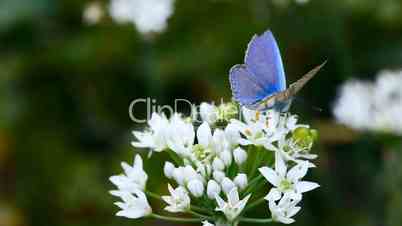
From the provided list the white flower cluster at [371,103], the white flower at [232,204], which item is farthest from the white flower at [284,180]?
the white flower cluster at [371,103]

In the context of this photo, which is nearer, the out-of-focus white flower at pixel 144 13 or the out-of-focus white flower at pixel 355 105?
the out-of-focus white flower at pixel 355 105

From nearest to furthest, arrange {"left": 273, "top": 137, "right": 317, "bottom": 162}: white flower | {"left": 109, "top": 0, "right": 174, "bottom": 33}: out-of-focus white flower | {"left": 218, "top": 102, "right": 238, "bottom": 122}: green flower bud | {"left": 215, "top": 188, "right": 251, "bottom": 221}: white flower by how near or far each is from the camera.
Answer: {"left": 215, "top": 188, "right": 251, "bottom": 221}: white flower, {"left": 273, "top": 137, "right": 317, "bottom": 162}: white flower, {"left": 218, "top": 102, "right": 238, "bottom": 122}: green flower bud, {"left": 109, "top": 0, "right": 174, "bottom": 33}: out-of-focus white flower

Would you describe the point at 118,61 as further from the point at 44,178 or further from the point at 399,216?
the point at 399,216

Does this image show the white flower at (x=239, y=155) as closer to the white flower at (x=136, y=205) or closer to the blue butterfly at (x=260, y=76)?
the blue butterfly at (x=260, y=76)

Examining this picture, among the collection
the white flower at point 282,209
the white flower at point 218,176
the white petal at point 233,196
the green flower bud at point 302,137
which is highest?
the green flower bud at point 302,137

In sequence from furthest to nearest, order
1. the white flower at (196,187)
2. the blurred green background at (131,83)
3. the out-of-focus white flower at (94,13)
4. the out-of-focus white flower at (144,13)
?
the out-of-focus white flower at (94,13), the blurred green background at (131,83), the out-of-focus white flower at (144,13), the white flower at (196,187)

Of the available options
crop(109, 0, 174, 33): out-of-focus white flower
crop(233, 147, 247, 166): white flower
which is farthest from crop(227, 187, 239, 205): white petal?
crop(109, 0, 174, 33): out-of-focus white flower

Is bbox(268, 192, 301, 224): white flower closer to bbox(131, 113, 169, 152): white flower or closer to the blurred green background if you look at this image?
bbox(131, 113, 169, 152): white flower
